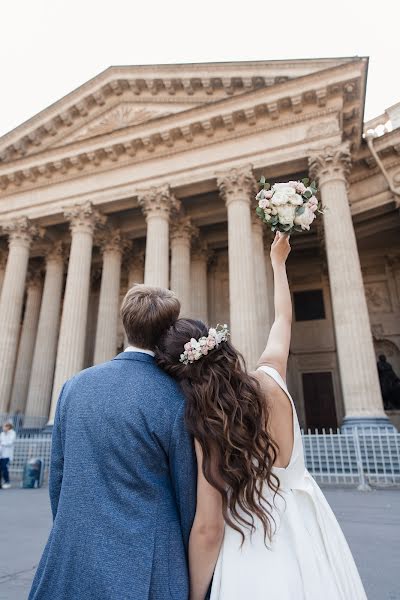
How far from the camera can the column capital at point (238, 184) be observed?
14.3m

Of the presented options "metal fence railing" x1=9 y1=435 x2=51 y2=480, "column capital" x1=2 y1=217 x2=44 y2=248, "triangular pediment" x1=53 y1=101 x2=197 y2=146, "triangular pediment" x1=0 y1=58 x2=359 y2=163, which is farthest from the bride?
"column capital" x1=2 y1=217 x2=44 y2=248

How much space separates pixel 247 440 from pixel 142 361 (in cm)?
55

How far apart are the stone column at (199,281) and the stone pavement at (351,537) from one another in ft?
32.5

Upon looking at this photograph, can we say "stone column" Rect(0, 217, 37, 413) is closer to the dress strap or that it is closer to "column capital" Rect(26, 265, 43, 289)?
"column capital" Rect(26, 265, 43, 289)

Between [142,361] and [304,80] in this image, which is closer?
[142,361]

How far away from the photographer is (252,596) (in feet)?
4.72

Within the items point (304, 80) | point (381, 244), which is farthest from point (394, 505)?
point (381, 244)

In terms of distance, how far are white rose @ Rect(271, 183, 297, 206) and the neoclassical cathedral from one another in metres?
10.1

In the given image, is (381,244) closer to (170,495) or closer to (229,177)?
(229,177)

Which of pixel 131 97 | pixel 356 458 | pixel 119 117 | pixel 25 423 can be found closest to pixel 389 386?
pixel 356 458

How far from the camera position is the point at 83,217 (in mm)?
16484

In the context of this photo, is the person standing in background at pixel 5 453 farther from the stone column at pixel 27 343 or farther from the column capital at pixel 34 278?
the column capital at pixel 34 278

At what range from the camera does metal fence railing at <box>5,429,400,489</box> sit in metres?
9.60

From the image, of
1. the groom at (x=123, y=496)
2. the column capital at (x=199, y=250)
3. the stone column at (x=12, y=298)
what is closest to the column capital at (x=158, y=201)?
the column capital at (x=199, y=250)
